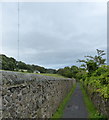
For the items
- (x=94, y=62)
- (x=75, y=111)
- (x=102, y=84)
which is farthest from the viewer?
(x=94, y=62)

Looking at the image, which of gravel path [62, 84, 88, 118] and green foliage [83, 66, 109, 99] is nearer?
green foliage [83, 66, 109, 99]

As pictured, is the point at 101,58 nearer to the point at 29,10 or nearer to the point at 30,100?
the point at 29,10

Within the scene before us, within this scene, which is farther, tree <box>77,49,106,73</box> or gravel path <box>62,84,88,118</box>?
tree <box>77,49,106,73</box>

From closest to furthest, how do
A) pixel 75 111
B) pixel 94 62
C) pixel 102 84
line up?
1. pixel 102 84
2. pixel 75 111
3. pixel 94 62

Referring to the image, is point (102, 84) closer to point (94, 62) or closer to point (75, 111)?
point (75, 111)

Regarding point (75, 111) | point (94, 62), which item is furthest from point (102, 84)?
point (94, 62)

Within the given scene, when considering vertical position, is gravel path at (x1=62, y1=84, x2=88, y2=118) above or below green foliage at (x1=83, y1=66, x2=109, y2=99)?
below

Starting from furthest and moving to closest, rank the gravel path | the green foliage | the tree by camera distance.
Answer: the tree < the gravel path < the green foliage

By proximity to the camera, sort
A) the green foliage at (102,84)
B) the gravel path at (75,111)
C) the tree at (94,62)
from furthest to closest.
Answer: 1. the tree at (94,62)
2. the gravel path at (75,111)
3. the green foliage at (102,84)

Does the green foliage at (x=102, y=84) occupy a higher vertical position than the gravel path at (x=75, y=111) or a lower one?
higher

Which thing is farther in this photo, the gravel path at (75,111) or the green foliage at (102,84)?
the gravel path at (75,111)

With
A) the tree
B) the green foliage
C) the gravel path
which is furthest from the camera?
the tree

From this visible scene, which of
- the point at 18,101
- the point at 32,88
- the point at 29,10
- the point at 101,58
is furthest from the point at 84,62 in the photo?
the point at 18,101

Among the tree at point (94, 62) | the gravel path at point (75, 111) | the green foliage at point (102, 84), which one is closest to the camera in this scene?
the green foliage at point (102, 84)
